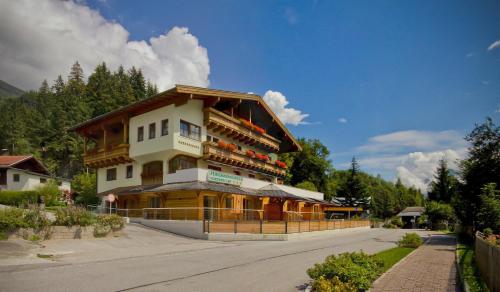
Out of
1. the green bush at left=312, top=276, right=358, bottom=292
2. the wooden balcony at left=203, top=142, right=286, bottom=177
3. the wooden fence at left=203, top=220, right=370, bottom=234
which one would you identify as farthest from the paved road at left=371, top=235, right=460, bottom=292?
the wooden balcony at left=203, top=142, right=286, bottom=177

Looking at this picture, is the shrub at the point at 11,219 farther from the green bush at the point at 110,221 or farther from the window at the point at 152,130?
the window at the point at 152,130

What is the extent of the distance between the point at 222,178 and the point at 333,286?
73.6 feet

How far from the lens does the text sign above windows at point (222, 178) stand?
28.8m

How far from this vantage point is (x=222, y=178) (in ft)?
98.8

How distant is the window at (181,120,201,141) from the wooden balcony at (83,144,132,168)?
20.0 feet

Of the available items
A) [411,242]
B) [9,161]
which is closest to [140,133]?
[411,242]

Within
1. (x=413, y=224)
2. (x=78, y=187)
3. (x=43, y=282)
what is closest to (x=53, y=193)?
(x=78, y=187)

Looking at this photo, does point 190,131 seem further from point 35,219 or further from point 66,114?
point 66,114

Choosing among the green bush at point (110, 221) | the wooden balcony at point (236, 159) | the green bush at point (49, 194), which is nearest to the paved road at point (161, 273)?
the green bush at point (110, 221)

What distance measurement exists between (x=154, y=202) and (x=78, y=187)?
23.6m

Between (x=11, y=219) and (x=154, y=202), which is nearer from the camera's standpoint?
(x=11, y=219)

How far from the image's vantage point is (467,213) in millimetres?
27969

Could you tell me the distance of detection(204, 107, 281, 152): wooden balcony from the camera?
32531mm

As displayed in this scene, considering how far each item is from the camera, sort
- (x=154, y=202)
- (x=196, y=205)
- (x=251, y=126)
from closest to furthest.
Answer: (x=196, y=205), (x=154, y=202), (x=251, y=126)
